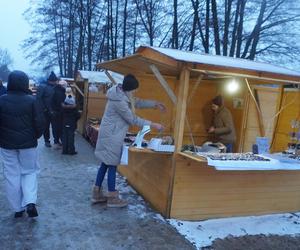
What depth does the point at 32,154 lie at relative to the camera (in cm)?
445

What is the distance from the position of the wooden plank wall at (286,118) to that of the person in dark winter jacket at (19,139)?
13.7 ft

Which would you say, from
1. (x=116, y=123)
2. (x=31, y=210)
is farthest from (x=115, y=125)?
(x=31, y=210)

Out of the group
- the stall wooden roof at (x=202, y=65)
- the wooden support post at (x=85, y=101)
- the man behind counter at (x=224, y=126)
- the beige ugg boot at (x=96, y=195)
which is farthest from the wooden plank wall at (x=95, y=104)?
the beige ugg boot at (x=96, y=195)

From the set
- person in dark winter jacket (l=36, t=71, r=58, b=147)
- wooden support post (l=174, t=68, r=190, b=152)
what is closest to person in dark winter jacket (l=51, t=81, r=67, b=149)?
person in dark winter jacket (l=36, t=71, r=58, b=147)

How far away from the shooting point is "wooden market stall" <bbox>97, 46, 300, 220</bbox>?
4801 millimetres

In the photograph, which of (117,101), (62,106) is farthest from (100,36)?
(117,101)

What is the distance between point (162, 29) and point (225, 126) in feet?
54.6

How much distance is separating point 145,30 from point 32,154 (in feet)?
65.0

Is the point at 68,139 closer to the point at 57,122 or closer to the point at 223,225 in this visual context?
the point at 57,122

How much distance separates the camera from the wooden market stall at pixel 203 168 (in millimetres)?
4801

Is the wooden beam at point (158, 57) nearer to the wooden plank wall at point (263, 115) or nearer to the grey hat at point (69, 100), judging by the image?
the wooden plank wall at point (263, 115)

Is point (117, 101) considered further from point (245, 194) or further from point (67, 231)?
point (245, 194)

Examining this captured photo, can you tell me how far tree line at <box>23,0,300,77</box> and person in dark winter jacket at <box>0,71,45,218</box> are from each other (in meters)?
11.6

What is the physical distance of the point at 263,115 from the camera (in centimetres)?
729
